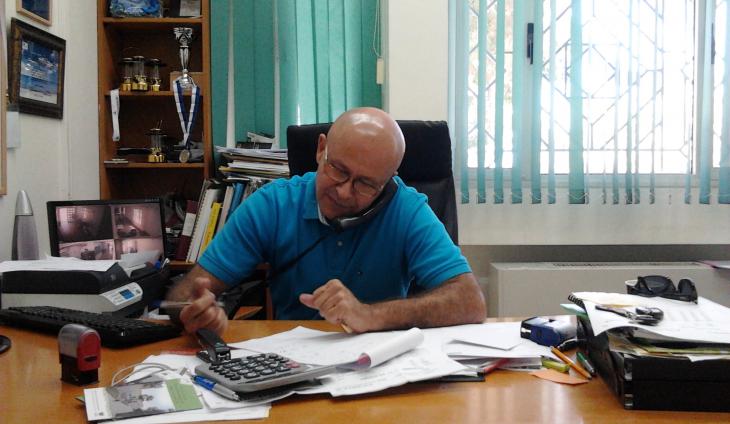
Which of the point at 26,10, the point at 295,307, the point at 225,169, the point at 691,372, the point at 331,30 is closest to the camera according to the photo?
the point at 691,372

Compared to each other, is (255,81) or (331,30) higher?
(331,30)

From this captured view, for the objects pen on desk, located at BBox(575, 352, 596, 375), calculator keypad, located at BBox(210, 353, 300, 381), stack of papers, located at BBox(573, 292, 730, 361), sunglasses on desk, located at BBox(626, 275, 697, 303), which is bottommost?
pen on desk, located at BBox(575, 352, 596, 375)

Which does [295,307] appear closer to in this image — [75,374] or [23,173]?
[75,374]

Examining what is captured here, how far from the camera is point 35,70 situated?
80.5 inches

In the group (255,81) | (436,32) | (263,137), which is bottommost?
(263,137)

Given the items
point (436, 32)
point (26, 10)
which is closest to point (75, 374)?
point (26, 10)

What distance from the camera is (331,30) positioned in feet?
8.71

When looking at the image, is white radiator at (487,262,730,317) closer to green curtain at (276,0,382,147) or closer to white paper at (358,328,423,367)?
green curtain at (276,0,382,147)

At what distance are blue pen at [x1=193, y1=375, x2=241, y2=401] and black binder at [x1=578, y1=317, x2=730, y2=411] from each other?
52 cm

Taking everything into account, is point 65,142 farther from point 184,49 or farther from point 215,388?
point 215,388

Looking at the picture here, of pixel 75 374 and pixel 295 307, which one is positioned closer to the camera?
pixel 75 374

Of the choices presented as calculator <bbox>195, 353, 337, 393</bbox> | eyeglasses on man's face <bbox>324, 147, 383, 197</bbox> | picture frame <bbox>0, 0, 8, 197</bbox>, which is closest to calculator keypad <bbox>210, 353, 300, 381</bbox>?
calculator <bbox>195, 353, 337, 393</bbox>

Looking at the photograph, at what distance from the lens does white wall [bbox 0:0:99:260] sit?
195 centimetres

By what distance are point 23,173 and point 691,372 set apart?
1.92 meters
